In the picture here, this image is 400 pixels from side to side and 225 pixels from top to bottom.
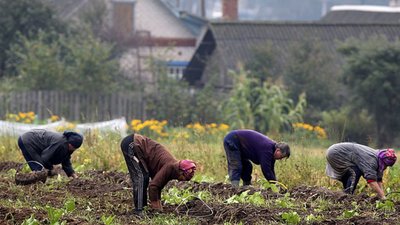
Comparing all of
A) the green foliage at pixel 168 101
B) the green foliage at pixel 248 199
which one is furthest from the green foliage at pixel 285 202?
the green foliage at pixel 168 101

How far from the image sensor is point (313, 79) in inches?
1373

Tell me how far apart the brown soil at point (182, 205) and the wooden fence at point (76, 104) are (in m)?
17.4

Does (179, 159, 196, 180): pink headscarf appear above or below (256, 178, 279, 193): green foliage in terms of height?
Result: above

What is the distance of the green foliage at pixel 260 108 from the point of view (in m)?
29.4

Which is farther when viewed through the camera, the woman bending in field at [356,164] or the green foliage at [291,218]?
the woman bending in field at [356,164]

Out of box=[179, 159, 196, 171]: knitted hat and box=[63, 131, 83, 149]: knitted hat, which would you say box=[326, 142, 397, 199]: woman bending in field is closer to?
box=[179, 159, 196, 171]: knitted hat

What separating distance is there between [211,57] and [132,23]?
997 cm

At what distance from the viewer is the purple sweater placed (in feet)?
46.7

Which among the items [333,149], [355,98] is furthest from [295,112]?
[333,149]

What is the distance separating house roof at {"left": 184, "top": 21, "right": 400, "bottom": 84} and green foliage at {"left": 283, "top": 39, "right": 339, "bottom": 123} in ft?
4.79

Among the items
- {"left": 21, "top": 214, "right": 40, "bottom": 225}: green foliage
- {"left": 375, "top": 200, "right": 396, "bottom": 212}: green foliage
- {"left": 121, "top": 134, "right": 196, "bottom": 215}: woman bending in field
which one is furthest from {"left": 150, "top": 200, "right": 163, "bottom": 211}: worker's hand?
{"left": 375, "top": 200, "right": 396, "bottom": 212}: green foliage

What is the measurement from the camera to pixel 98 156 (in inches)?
695

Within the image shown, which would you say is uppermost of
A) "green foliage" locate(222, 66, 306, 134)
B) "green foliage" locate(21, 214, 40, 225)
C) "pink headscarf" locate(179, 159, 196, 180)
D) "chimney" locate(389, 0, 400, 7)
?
"chimney" locate(389, 0, 400, 7)

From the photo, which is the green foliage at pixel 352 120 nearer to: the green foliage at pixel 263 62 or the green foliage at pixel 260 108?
the green foliage at pixel 260 108
